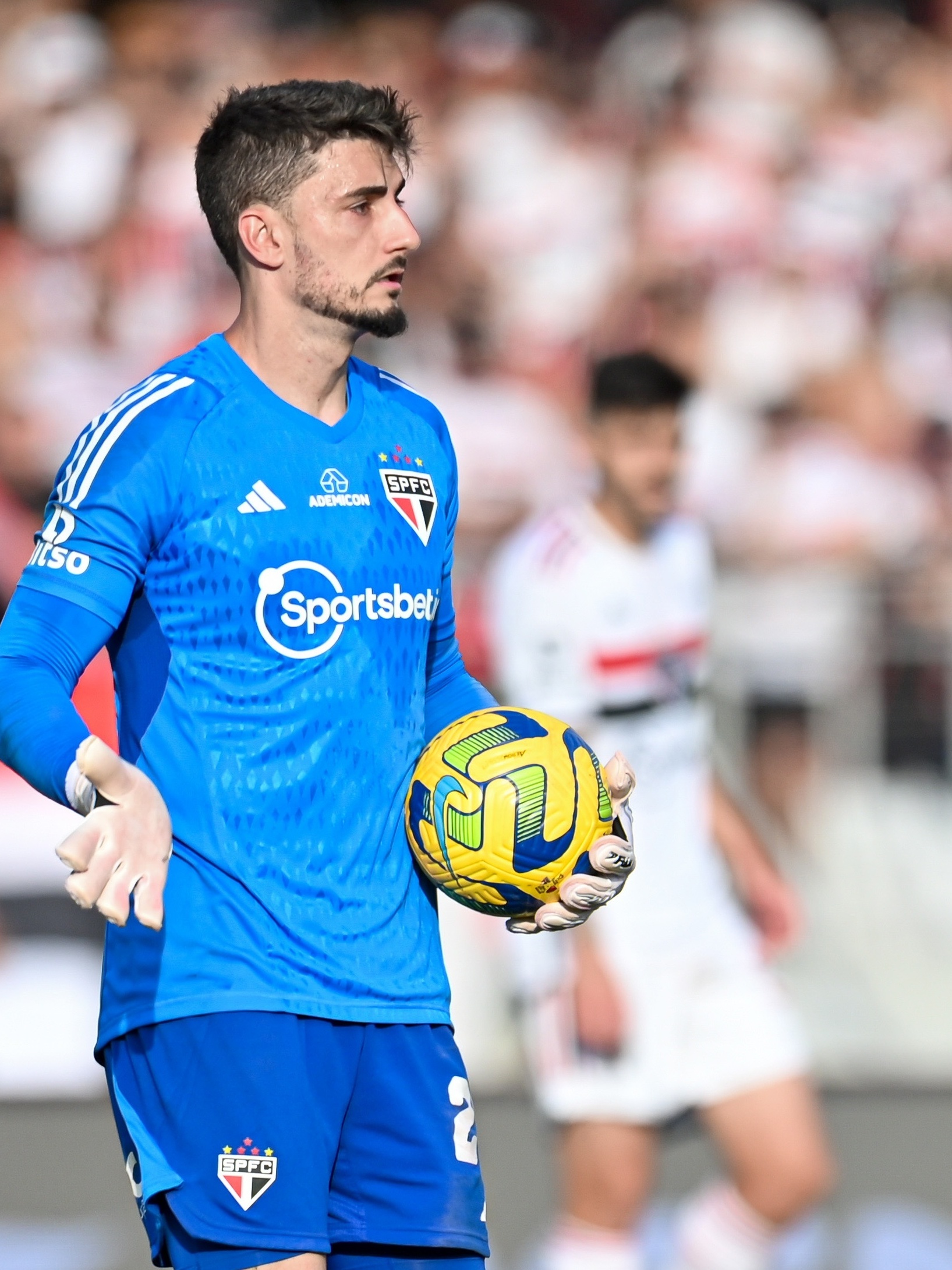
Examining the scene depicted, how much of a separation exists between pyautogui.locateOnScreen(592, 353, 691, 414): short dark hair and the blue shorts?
9.97ft

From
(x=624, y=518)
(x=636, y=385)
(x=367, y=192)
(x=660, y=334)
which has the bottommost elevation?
(x=367, y=192)

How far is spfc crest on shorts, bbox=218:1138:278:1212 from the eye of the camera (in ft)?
8.12

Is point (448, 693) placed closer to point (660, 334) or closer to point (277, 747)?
point (277, 747)

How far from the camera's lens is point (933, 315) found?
8.49 m

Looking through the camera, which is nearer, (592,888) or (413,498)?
(592,888)

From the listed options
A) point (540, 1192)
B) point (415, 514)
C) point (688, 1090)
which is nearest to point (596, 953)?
point (688, 1090)

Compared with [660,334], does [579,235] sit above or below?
above

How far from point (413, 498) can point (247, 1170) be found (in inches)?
39.2

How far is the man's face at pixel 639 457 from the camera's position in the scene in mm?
5383

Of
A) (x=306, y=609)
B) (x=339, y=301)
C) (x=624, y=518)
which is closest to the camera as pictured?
(x=306, y=609)

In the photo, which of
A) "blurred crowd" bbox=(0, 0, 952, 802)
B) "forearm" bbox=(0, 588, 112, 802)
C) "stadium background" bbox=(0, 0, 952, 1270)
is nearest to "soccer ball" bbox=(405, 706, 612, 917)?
"forearm" bbox=(0, 588, 112, 802)

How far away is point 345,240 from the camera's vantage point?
2.71 metres

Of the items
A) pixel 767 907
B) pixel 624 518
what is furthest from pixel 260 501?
pixel 767 907

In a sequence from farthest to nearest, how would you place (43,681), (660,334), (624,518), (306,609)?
(660,334)
(624,518)
(306,609)
(43,681)
